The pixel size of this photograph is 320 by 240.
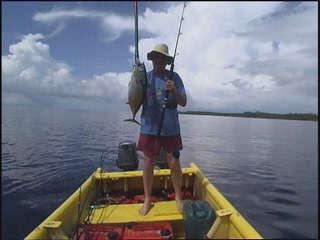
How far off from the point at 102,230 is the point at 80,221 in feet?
2.04

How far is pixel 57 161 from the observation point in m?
15.4

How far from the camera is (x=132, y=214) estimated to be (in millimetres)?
5094

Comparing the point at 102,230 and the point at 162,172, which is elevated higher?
the point at 162,172

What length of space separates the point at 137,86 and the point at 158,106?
47 centimetres

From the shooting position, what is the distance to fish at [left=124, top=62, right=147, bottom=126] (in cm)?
477

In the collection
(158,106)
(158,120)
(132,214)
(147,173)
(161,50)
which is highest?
(161,50)

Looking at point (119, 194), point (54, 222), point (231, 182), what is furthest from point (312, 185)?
point (54, 222)

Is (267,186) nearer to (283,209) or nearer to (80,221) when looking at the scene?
(283,209)

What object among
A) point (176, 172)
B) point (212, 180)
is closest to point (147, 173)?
point (176, 172)

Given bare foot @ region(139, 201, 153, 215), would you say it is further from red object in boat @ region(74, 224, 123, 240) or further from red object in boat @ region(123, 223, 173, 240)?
red object in boat @ region(74, 224, 123, 240)

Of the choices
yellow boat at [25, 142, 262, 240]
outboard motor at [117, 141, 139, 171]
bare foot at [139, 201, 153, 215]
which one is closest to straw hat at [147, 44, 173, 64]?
yellow boat at [25, 142, 262, 240]

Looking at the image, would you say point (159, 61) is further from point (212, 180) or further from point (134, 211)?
point (212, 180)

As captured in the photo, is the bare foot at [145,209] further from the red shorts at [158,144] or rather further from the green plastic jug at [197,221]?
the green plastic jug at [197,221]

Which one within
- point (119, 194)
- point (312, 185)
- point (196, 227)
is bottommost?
point (312, 185)
